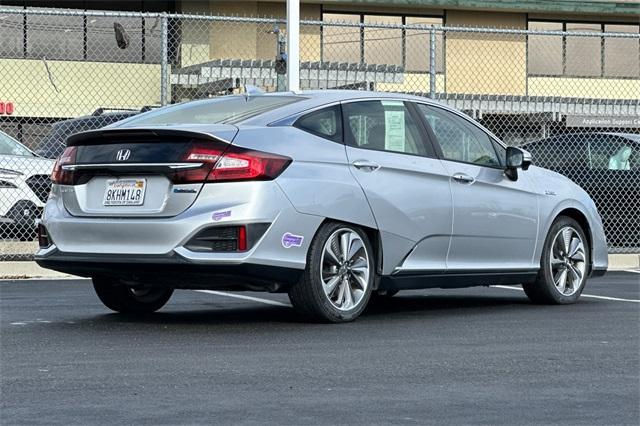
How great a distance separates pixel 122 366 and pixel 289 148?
2.17m

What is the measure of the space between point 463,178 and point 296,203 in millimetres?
1706

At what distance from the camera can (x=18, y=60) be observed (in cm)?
3538

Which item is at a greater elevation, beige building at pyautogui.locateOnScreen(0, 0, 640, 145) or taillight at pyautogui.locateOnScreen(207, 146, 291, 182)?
beige building at pyautogui.locateOnScreen(0, 0, 640, 145)

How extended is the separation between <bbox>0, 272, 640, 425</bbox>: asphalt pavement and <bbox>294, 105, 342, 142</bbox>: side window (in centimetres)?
121

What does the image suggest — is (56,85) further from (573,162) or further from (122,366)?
(122,366)

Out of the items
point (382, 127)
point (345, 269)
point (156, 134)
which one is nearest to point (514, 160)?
point (382, 127)

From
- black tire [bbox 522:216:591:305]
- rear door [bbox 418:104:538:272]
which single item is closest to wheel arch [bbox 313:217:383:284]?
rear door [bbox 418:104:538:272]

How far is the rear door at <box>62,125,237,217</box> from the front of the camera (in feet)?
26.4

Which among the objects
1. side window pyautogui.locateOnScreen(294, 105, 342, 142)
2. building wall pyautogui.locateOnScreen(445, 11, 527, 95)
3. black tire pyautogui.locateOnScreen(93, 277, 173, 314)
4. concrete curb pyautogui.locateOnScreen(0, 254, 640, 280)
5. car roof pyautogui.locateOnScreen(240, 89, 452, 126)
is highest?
building wall pyautogui.locateOnScreen(445, 11, 527, 95)

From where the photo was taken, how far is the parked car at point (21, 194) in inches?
589

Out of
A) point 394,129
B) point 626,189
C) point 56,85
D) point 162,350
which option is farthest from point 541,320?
point 56,85

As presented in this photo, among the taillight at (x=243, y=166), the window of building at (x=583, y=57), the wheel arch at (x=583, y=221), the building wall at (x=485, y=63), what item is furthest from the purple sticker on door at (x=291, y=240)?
the window of building at (x=583, y=57)

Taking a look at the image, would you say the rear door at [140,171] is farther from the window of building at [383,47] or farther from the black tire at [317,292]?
the window of building at [383,47]

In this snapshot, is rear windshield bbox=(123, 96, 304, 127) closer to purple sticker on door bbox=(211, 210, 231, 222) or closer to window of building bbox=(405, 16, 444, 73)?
purple sticker on door bbox=(211, 210, 231, 222)
